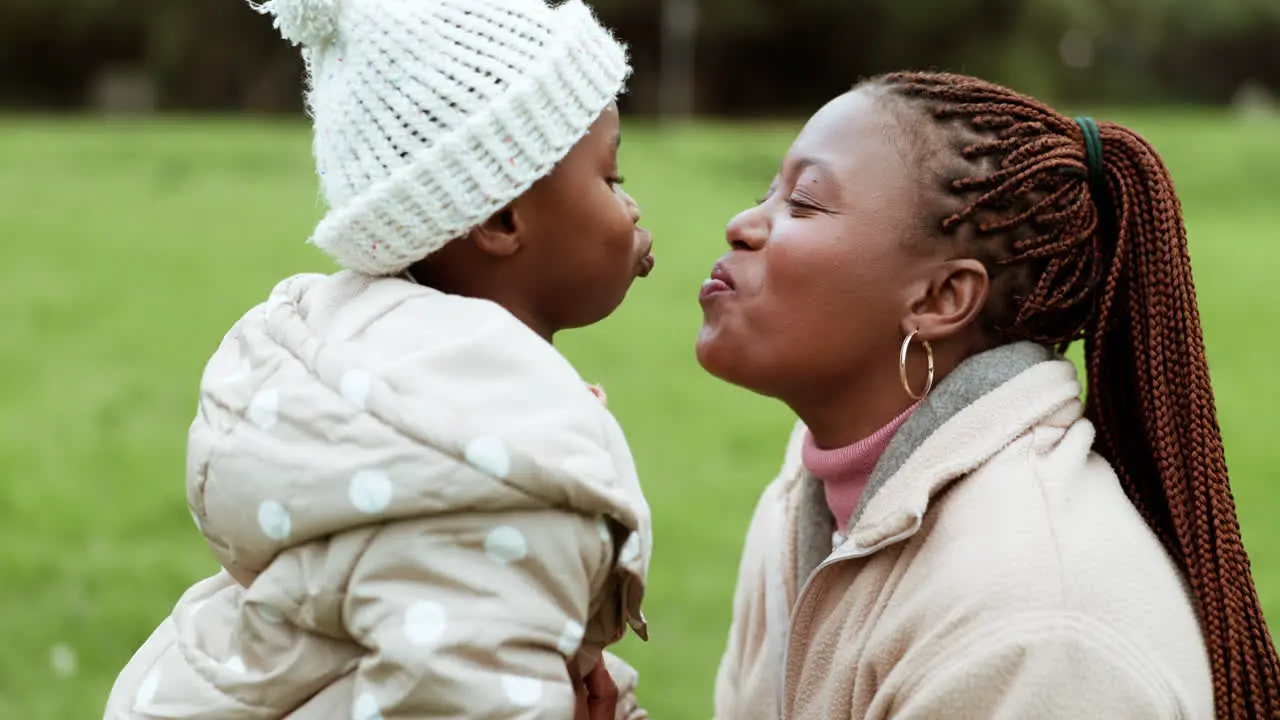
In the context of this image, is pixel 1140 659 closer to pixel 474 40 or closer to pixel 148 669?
pixel 474 40

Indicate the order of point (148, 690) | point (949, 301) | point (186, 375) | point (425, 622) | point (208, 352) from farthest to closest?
point (208, 352)
point (186, 375)
point (949, 301)
point (148, 690)
point (425, 622)

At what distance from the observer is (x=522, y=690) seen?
6.27 ft

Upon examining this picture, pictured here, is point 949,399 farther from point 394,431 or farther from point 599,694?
point 394,431

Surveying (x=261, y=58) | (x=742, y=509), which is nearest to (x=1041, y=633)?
(x=742, y=509)

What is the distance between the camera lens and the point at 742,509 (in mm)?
5996

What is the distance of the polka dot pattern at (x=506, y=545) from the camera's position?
1943 mm

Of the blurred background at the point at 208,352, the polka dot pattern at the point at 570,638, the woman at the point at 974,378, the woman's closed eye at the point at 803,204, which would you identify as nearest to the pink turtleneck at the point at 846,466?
the woman at the point at 974,378

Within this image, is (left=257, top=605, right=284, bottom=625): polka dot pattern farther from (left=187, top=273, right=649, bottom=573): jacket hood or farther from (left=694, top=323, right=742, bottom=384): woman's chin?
(left=694, top=323, right=742, bottom=384): woman's chin

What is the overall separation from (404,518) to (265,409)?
9.8 inches

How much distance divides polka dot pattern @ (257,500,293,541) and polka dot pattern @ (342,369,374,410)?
0.54ft

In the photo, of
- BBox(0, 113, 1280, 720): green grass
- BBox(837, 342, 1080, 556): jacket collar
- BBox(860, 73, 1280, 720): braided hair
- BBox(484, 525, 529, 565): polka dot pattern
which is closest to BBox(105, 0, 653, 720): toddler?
BBox(484, 525, 529, 565): polka dot pattern

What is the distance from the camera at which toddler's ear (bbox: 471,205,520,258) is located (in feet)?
7.37

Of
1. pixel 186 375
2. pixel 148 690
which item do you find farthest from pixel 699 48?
pixel 148 690

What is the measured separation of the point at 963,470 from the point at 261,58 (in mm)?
30703
